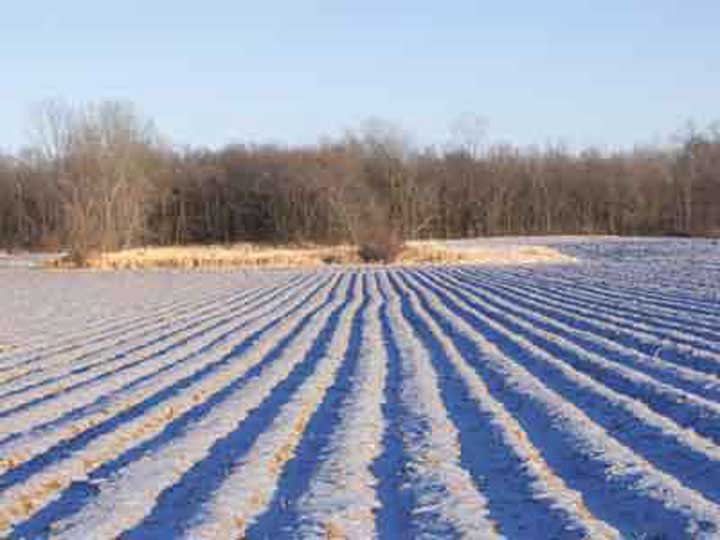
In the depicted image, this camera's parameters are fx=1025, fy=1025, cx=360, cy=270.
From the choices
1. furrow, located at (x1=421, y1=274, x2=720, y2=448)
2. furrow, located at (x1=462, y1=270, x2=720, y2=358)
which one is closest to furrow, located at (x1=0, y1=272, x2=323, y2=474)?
furrow, located at (x1=421, y1=274, x2=720, y2=448)

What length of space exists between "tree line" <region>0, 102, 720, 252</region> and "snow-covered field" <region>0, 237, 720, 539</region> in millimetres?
50251

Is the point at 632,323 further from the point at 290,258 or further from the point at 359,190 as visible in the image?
the point at 359,190

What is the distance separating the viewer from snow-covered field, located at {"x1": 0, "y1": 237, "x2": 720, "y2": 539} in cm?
508

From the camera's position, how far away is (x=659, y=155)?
83.2 meters

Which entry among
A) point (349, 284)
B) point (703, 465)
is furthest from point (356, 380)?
point (349, 284)

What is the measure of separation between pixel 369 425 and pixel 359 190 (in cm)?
6074

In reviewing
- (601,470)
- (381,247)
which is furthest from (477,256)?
(601,470)

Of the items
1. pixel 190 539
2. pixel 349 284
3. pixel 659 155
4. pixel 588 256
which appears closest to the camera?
pixel 190 539

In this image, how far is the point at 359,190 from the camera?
67875 mm

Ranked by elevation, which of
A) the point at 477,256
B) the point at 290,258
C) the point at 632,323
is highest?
the point at 290,258

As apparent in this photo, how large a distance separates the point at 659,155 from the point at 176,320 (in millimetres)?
72240

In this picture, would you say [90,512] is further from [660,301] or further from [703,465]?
[660,301]

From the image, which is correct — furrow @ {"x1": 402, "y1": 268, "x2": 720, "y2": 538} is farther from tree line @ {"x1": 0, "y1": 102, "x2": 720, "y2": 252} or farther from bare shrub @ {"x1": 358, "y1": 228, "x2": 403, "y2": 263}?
tree line @ {"x1": 0, "y1": 102, "x2": 720, "y2": 252}

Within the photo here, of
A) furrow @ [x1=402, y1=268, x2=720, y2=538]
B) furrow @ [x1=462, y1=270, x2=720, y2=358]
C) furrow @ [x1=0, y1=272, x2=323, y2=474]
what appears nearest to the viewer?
furrow @ [x1=402, y1=268, x2=720, y2=538]
